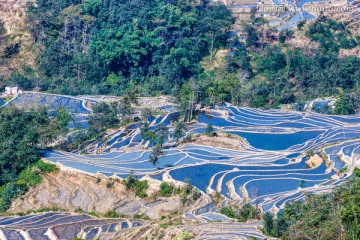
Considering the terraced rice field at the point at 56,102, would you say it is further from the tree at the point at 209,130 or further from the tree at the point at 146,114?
the tree at the point at 209,130

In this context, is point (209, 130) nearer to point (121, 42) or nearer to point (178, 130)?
point (178, 130)

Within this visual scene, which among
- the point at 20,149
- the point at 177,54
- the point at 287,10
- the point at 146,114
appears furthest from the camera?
the point at 287,10

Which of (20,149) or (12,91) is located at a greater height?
(20,149)

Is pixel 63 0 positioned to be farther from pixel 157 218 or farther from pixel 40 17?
pixel 157 218

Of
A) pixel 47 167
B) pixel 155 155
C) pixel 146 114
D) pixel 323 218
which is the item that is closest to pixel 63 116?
pixel 146 114

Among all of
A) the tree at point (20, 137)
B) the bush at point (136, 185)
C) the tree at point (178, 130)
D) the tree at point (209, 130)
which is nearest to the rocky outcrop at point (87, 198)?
the bush at point (136, 185)

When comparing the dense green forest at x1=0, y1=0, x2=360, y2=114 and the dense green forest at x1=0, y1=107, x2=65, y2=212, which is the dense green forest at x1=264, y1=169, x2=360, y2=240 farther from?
the dense green forest at x1=0, y1=0, x2=360, y2=114

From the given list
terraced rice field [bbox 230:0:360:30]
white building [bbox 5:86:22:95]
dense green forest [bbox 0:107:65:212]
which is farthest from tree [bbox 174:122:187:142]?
terraced rice field [bbox 230:0:360:30]
